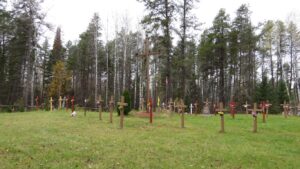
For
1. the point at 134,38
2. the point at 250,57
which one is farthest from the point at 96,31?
the point at 250,57

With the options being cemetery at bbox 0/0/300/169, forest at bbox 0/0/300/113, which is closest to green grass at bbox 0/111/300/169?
cemetery at bbox 0/0/300/169

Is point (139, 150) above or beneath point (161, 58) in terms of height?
beneath

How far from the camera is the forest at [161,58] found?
2961 centimetres

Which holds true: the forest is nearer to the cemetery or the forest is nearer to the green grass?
the cemetery

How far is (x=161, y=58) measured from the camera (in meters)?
30.5

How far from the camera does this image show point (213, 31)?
3700 cm

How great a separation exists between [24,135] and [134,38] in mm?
30415

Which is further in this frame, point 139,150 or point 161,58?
point 161,58

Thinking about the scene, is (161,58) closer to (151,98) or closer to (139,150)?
(151,98)

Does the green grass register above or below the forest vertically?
below

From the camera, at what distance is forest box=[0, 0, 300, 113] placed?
1166 inches

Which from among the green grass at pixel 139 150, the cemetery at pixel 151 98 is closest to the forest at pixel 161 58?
the cemetery at pixel 151 98

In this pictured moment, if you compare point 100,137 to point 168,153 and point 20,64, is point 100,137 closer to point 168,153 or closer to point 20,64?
point 168,153

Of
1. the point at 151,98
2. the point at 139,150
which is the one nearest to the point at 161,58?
the point at 151,98
